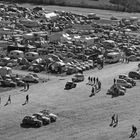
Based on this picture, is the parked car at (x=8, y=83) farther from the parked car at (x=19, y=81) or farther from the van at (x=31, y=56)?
the van at (x=31, y=56)

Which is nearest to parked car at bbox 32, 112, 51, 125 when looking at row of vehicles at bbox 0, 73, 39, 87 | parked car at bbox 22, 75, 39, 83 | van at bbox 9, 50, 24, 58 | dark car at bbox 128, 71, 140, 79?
row of vehicles at bbox 0, 73, 39, 87

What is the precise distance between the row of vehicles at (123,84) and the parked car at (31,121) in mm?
8521

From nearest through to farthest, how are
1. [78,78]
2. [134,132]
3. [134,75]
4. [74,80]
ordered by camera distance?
[134,132] < [74,80] < [78,78] < [134,75]

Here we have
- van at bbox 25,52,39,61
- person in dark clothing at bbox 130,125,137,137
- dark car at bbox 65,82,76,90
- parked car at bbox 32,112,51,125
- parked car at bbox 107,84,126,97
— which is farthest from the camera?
van at bbox 25,52,39,61

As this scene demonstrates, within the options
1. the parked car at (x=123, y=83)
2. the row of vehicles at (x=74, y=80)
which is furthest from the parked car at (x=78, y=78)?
the parked car at (x=123, y=83)

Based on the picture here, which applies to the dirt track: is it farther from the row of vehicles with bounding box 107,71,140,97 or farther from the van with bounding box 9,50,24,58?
the van with bounding box 9,50,24,58

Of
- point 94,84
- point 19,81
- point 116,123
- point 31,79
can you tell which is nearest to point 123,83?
point 94,84

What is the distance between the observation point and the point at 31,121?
2802 cm

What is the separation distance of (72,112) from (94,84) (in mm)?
7520

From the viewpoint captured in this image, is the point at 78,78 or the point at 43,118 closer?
the point at 43,118

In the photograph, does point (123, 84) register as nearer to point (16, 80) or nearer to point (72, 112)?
point (16, 80)

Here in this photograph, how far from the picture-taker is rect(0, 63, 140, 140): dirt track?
26.8 meters

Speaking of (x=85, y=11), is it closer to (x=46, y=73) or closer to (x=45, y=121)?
(x=46, y=73)

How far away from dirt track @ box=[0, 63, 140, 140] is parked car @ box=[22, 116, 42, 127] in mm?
324
